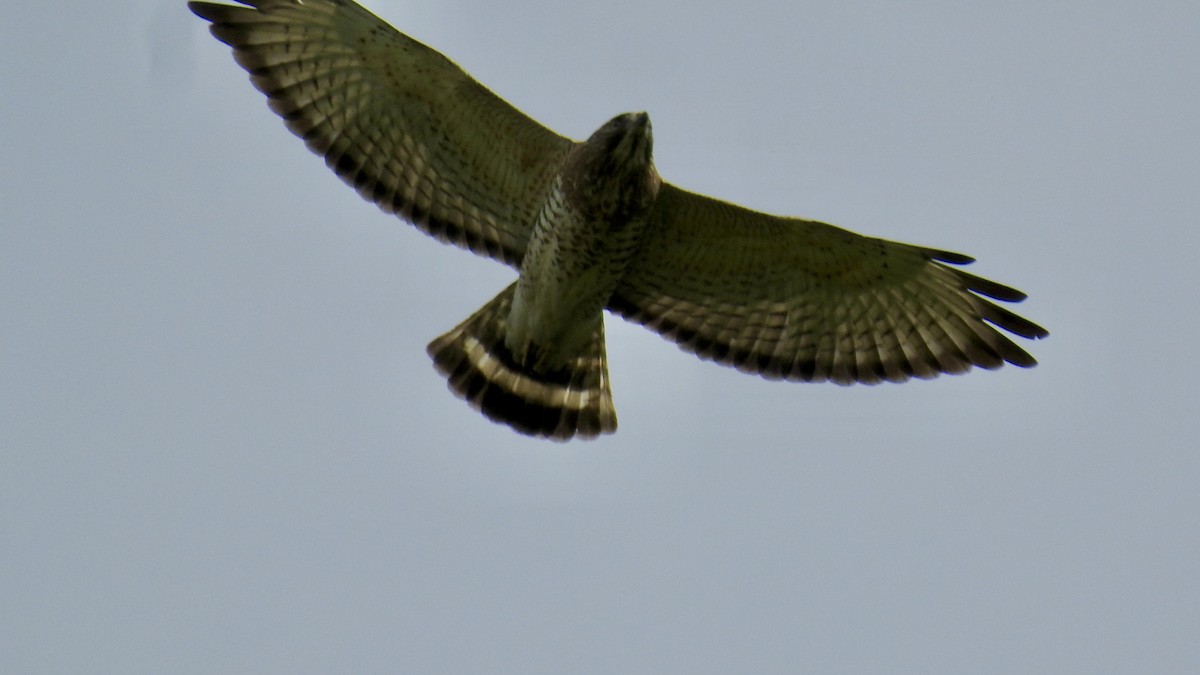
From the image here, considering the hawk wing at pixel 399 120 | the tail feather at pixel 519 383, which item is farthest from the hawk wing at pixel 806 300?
the hawk wing at pixel 399 120

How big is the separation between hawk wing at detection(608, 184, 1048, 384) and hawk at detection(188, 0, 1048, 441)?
12 millimetres

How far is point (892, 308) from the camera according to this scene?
32.0ft

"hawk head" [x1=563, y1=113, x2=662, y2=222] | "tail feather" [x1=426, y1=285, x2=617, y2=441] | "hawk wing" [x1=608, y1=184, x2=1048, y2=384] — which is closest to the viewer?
"hawk head" [x1=563, y1=113, x2=662, y2=222]

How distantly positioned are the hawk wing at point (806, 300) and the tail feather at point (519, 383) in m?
0.52

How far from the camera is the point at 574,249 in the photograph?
9055 mm

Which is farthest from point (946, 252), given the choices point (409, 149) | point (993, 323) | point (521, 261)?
point (409, 149)

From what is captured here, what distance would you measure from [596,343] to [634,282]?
1.79ft

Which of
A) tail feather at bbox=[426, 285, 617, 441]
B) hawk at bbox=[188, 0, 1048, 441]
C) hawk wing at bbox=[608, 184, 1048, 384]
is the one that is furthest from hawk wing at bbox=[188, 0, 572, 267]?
hawk wing at bbox=[608, 184, 1048, 384]

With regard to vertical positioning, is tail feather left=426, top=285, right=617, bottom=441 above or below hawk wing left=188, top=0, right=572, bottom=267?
below

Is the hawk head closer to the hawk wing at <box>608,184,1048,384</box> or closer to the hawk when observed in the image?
the hawk

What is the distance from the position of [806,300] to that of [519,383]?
1827 mm

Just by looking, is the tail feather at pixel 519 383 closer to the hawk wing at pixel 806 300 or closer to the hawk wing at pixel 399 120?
the hawk wing at pixel 806 300

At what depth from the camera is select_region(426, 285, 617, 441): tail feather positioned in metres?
10.1

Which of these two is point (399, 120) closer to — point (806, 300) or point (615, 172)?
point (615, 172)
